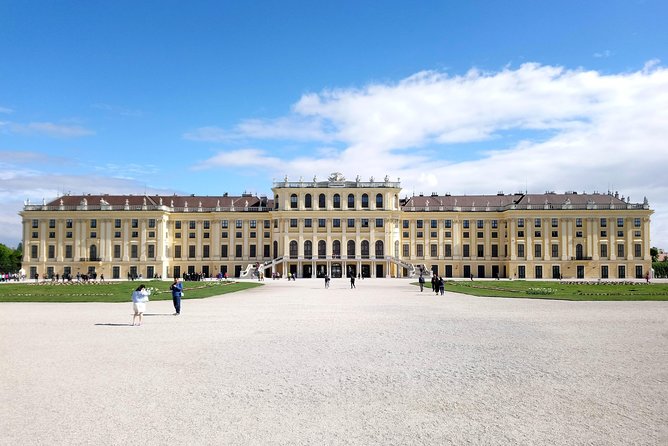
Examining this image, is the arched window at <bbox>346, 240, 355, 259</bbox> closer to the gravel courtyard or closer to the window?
the window

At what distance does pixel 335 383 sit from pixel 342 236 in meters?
82.6

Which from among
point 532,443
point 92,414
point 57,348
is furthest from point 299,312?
point 532,443

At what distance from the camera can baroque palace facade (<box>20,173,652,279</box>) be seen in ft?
303

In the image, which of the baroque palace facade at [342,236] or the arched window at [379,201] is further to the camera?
the arched window at [379,201]

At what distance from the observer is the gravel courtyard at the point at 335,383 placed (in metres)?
8.93

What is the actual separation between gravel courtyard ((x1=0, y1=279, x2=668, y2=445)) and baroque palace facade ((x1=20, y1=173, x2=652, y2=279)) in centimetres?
7182

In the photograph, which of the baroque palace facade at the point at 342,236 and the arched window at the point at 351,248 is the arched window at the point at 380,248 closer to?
the baroque palace facade at the point at 342,236

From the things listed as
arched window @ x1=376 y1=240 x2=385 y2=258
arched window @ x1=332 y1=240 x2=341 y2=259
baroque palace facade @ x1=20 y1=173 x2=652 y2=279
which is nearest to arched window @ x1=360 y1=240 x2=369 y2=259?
baroque palace facade @ x1=20 y1=173 x2=652 y2=279

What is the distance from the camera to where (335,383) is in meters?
11.9

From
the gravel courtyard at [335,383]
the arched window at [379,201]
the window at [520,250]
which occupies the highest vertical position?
the arched window at [379,201]

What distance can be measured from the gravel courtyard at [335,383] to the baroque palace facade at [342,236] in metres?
71.8

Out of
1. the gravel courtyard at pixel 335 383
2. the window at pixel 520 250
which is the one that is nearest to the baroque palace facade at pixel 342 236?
the window at pixel 520 250

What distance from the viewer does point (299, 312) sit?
28094mm

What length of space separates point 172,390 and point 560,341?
12.1m
